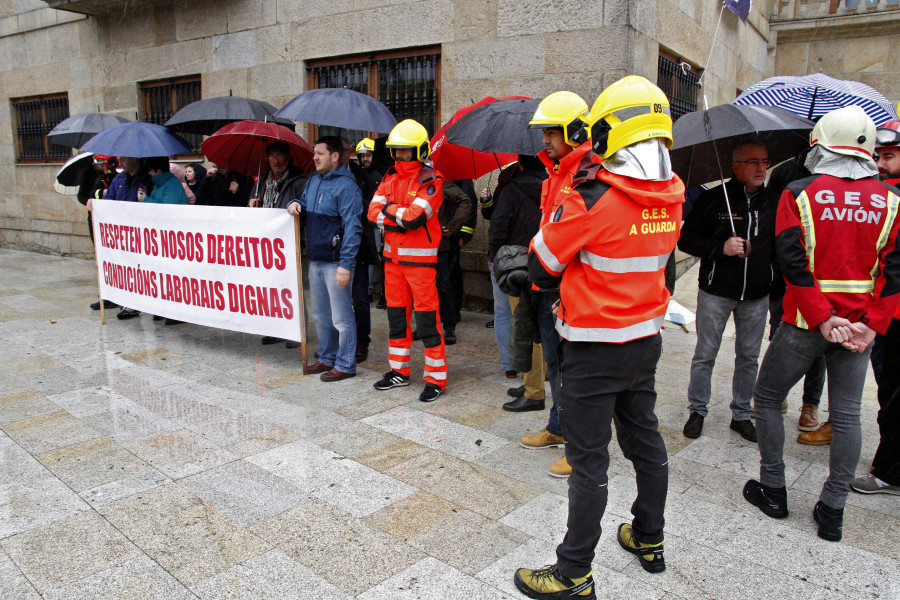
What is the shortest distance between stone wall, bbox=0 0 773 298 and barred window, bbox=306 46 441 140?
169 mm

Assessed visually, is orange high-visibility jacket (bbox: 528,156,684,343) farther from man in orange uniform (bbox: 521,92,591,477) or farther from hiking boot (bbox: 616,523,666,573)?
hiking boot (bbox: 616,523,666,573)

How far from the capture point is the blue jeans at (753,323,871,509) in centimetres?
317

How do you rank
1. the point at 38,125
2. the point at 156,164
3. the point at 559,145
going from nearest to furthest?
the point at 559,145
the point at 156,164
the point at 38,125

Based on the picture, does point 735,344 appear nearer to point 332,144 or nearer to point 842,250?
point 842,250

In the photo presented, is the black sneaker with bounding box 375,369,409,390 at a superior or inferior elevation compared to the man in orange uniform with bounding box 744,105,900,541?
inferior

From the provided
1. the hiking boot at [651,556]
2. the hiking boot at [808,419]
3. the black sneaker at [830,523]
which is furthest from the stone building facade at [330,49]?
the hiking boot at [651,556]

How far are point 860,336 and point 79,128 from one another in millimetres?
8609

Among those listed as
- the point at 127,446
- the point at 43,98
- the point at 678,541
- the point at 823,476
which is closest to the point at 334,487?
the point at 127,446

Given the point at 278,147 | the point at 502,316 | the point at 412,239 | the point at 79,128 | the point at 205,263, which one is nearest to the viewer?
the point at 412,239

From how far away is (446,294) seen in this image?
6.85m

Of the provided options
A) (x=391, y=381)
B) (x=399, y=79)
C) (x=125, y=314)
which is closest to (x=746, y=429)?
(x=391, y=381)

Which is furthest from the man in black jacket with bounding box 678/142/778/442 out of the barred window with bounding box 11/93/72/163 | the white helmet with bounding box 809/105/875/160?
the barred window with bounding box 11/93/72/163

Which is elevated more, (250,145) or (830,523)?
(250,145)

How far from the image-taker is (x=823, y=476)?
12.5 ft
